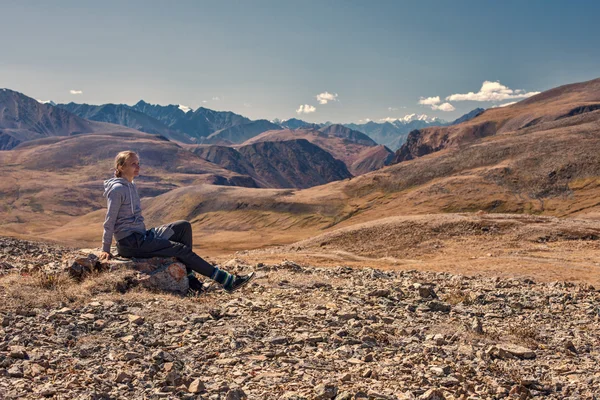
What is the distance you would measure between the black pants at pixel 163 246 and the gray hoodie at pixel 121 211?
0.21 meters

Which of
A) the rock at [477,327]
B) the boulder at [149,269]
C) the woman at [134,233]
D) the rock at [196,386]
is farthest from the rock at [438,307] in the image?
the rock at [196,386]

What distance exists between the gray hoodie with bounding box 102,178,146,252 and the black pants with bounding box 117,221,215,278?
8.5 inches

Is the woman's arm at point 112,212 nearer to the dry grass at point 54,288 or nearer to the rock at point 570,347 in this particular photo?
the dry grass at point 54,288

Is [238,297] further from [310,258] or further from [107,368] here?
[310,258]

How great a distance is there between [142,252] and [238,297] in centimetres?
248

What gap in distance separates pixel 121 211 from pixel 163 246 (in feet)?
4.07

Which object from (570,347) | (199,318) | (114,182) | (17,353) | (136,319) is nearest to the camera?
(17,353)

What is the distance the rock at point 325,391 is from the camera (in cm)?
546

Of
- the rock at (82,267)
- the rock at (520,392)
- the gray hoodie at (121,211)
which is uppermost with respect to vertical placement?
the gray hoodie at (121,211)

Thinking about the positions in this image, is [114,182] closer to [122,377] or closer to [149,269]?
[149,269]

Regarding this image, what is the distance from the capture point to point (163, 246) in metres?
10.0

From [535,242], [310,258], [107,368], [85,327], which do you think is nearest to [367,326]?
[107,368]

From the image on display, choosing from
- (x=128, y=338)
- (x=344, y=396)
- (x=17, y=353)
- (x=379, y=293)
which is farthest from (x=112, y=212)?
(x=379, y=293)

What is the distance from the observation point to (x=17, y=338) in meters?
6.37
